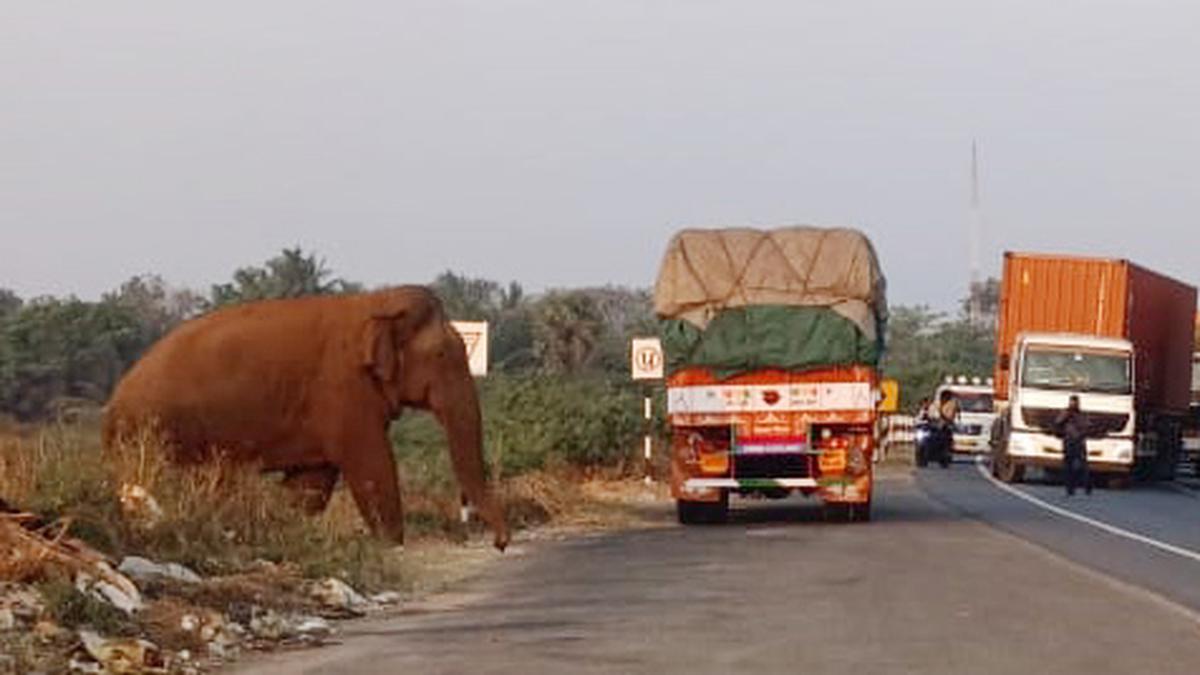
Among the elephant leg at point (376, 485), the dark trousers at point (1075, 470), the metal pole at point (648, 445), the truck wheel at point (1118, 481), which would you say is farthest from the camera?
the truck wheel at point (1118, 481)

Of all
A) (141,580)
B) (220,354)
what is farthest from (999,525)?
(141,580)

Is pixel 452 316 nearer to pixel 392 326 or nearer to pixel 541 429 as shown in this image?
pixel 541 429

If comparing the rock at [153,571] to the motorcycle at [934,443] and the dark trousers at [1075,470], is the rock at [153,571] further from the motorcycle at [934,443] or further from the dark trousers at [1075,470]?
the motorcycle at [934,443]

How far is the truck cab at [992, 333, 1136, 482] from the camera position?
41.2 metres

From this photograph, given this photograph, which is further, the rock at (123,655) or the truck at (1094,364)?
the truck at (1094,364)

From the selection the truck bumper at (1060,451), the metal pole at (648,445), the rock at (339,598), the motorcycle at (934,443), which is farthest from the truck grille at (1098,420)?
the rock at (339,598)

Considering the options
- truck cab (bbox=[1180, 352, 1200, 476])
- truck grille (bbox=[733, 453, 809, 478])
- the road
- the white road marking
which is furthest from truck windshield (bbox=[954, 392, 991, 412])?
truck grille (bbox=[733, 453, 809, 478])

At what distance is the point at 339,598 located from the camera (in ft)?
51.4

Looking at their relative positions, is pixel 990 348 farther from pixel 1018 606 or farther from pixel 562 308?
pixel 1018 606

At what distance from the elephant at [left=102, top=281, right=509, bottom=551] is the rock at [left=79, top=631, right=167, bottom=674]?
8.78 metres

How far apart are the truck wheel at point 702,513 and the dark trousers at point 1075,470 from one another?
12.1 metres

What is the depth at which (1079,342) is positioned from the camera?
41.4m

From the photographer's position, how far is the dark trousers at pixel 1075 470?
38.0 m

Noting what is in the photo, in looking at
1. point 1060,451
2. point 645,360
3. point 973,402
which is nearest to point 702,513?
point 645,360
